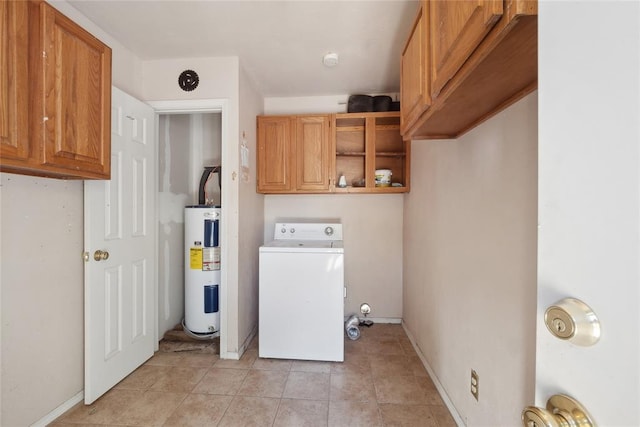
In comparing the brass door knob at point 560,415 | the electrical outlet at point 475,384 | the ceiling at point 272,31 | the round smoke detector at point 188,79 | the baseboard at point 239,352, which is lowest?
the baseboard at point 239,352

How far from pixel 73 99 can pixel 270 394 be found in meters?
1.97

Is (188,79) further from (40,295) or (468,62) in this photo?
(468,62)

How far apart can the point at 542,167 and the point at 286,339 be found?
2.10 metres

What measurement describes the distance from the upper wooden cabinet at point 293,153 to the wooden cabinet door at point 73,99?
1.31 metres

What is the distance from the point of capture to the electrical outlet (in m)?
1.26

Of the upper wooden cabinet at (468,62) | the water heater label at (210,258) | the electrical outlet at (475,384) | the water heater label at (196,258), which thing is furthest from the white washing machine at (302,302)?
the upper wooden cabinet at (468,62)

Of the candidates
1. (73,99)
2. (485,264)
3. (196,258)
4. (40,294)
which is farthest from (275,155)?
(485,264)

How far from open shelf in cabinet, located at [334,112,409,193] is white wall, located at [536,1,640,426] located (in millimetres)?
2156

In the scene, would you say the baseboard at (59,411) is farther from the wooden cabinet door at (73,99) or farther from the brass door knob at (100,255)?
the wooden cabinet door at (73,99)

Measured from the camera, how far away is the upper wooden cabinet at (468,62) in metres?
0.62

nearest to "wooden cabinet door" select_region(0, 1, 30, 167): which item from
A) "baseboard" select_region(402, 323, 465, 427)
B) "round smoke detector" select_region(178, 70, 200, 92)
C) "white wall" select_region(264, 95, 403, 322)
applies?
"round smoke detector" select_region(178, 70, 200, 92)

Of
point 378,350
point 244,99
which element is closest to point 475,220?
point 378,350

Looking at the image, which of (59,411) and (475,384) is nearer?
(475,384)

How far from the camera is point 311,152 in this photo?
263 cm
